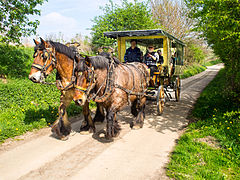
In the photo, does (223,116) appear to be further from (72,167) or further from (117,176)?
(72,167)

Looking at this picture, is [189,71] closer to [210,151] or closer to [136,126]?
[136,126]

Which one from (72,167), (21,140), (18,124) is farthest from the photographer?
(18,124)

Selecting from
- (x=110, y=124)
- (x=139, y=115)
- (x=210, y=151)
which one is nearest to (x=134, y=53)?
(x=139, y=115)

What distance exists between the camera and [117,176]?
3.13 meters

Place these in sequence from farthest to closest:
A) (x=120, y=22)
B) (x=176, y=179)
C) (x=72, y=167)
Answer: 1. (x=120, y=22)
2. (x=72, y=167)
3. (x=176, y=179)

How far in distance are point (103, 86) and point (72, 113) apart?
2.86 m

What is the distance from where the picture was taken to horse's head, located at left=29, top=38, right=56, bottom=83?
3.75m

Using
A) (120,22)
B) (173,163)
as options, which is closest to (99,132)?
(173,163)

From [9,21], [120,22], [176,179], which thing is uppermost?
[120,22]

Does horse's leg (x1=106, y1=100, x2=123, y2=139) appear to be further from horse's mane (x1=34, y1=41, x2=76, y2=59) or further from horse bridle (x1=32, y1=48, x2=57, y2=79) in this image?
horse bridle (x1=32, y1=48, x2=57, y2=79)

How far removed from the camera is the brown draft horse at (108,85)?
381cm

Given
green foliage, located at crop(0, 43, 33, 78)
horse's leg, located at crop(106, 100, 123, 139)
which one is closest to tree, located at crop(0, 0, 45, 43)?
green foliage, located at crop(0, 43, 33, 78)

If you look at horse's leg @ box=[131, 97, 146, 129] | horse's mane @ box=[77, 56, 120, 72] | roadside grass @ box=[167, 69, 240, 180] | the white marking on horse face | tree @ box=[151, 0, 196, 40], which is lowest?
roadside grass @ box=[167, 69, 240, 180]

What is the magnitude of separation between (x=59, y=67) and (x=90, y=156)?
1947 mm
